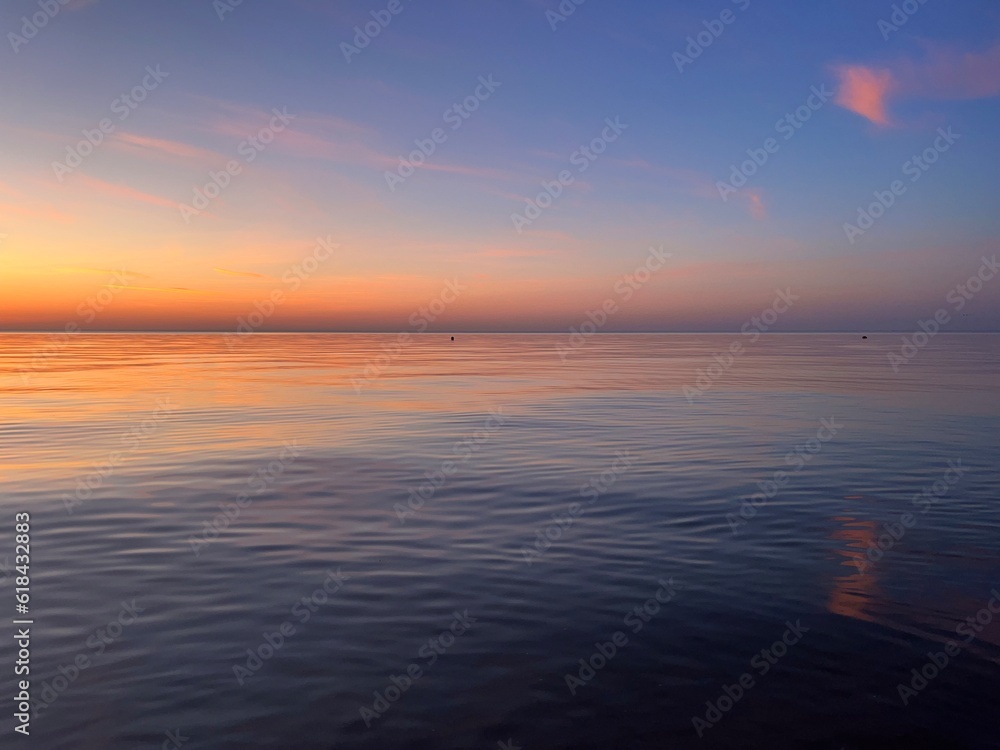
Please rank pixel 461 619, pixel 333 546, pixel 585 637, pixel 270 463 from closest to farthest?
1. pixel 585 637
2. pixel 461 619
3. pixel 333 546
4. pixel 270 463

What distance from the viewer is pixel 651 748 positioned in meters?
7.11

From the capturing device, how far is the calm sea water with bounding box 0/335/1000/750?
7598mm

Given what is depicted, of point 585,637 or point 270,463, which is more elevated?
point 270,463

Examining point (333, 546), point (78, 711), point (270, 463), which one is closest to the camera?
point (78, 711)

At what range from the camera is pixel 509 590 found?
37.1 feet

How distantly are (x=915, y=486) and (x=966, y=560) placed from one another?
6.44 metres

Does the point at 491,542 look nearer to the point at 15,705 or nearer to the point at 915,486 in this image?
the point at 15,705

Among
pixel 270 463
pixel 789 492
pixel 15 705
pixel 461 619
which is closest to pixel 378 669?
pixel 461 619

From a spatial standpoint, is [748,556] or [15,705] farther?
[748,556]

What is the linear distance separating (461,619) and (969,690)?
597 cm

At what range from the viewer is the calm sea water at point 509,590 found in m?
7.60

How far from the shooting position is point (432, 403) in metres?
39.6

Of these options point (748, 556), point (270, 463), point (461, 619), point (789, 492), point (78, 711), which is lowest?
point (78, 711)

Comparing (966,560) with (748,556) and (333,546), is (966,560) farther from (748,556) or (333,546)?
(333,546)
